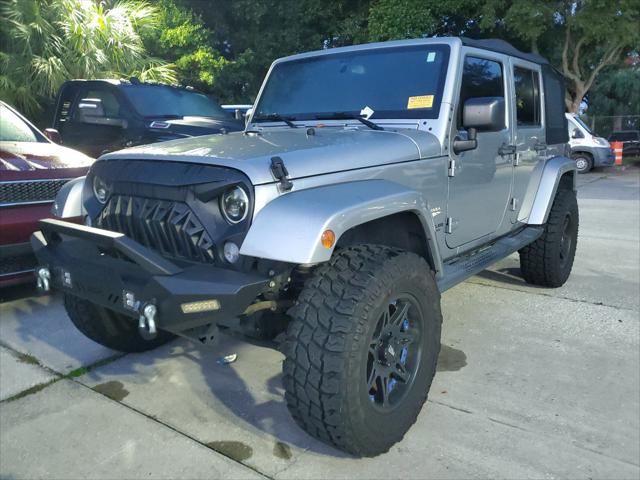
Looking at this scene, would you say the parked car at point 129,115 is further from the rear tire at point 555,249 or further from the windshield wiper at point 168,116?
the rear tire at point 555,249

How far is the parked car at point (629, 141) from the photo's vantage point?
20.8 metres

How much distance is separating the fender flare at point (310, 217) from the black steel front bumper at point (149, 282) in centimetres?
17

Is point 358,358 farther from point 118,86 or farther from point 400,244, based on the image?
point 118,86

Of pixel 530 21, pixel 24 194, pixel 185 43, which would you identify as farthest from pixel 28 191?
pixel 530 21

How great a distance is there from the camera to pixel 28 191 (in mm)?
4297

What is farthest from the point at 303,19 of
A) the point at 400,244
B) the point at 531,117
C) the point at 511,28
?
the point at 400,244

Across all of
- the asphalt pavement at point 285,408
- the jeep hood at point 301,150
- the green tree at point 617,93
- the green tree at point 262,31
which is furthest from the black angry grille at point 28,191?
the green tree at point 617,93

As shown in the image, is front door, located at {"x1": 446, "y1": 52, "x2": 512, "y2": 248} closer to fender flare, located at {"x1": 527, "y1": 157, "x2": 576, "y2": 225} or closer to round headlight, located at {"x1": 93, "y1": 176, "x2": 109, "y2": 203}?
fender flare, located at {"x1": 527, "y1": 157, "x2": 576, "y2": 225}

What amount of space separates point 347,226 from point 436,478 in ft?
3.82

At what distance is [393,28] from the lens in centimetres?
1507

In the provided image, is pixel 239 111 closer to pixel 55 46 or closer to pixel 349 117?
pixel 349 117

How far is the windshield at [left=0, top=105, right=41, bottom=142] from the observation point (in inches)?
201

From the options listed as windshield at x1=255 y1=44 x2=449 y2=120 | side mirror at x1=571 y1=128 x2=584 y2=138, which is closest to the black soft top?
windshield at x1=255 y1=44 x2=449 y2=120

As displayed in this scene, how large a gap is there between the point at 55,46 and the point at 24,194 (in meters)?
7.45
